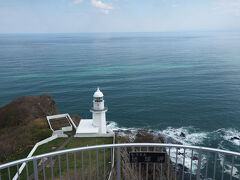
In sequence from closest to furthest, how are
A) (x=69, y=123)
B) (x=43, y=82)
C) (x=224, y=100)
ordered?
(x=69, y=123) < (x=224, y=100) < (x=43, y=82)

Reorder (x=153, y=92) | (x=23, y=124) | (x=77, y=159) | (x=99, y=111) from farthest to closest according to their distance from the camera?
(x=153, y=92), (x=23, y=124), (x=99, y=111), (x=77, y=159)

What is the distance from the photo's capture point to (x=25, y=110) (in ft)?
121

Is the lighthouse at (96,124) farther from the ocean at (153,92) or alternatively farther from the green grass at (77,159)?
the ocean at (153,92)

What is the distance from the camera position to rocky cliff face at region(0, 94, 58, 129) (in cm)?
3559

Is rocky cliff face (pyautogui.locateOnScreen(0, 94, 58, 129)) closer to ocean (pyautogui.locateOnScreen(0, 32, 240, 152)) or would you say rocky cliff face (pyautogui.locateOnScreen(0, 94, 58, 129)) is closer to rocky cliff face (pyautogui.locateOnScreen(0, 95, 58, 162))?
rocky cliff face (pyautogui.locateOnScreen(0, 95, 58, 162))

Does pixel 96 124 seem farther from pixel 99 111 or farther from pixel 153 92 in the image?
pixel 153 92

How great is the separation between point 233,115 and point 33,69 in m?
68.1

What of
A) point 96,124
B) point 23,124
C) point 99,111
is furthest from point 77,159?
point 23,124

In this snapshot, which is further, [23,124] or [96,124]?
[23,124]

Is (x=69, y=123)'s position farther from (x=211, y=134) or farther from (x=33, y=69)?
(x=33, y=69)

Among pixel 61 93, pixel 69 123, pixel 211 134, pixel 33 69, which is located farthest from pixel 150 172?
pixel 33 69

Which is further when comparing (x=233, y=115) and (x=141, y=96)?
(x=141, y=96)

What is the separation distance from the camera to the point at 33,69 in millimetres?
81125

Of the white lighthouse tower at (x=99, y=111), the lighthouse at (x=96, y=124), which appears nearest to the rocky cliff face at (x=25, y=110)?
the lighthouse at (x=96, y=124)
